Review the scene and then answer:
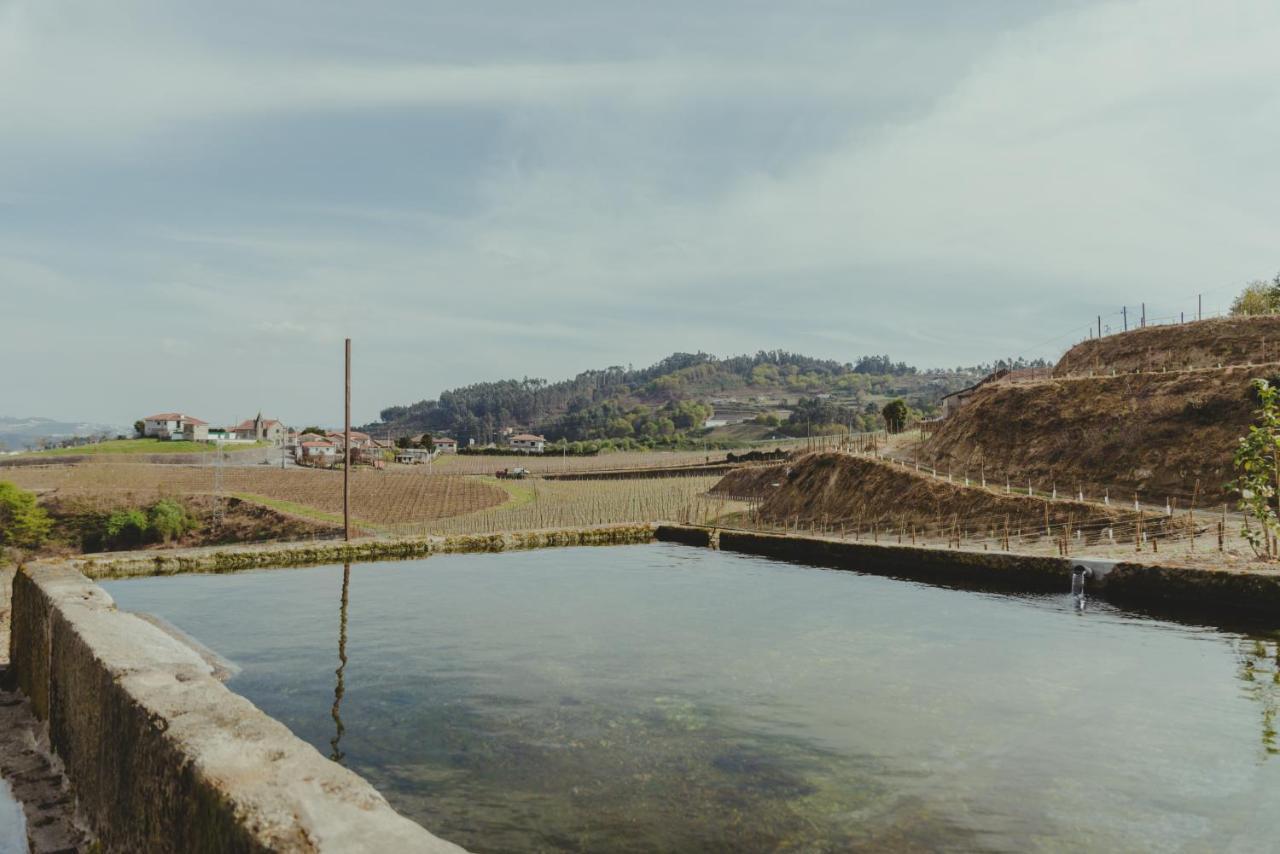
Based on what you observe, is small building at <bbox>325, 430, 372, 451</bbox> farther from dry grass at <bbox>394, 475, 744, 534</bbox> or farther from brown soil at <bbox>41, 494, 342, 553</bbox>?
dry grass at <bbox>394, 475, 744, 534</bbox>

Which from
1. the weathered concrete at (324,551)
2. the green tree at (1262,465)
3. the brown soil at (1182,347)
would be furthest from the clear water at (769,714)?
the brown soil at (1182,347)

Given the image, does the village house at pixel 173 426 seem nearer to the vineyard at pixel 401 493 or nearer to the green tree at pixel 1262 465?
the vineyard at pixel 401 493

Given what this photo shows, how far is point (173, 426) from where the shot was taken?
5182 inches

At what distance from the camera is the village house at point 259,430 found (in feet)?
464

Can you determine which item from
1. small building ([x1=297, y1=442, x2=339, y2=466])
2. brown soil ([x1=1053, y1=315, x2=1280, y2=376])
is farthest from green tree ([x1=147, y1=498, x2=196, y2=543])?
brown soil ([x1=1053, y1=315, x2=1280, y2=376])

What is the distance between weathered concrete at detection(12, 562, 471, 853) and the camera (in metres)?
4.08

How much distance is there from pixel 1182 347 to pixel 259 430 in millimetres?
135643

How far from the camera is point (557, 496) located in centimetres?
6838

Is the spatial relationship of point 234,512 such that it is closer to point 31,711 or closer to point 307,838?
point 31,711

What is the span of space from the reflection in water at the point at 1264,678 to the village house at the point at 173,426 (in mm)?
139407

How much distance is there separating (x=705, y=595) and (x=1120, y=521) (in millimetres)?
18523

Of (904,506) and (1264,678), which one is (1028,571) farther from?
(904,506)

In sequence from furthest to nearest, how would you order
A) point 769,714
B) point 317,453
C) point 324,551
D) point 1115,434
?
1. point 317,453
2. point 1115,434
3. point 324,551
4. point 769,714

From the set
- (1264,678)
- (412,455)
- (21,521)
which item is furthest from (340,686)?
(412,455)
